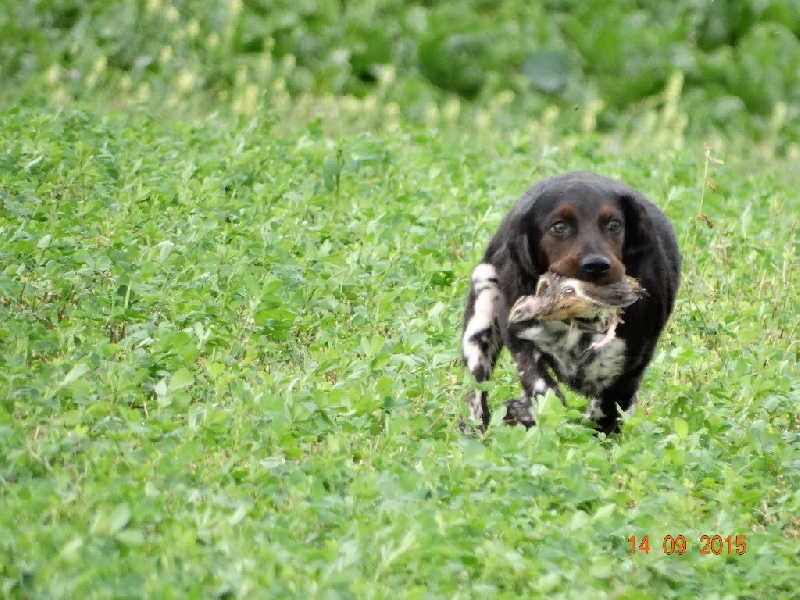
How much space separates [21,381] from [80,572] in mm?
1354

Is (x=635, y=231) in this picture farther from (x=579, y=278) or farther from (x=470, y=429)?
(x=470, y=429)

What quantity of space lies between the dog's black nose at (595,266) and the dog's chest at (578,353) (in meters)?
0.37

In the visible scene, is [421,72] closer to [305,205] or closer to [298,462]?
[305,205]

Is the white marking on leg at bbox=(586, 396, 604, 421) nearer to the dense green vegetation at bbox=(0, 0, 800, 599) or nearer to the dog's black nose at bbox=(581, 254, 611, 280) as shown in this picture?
the dense green vegetation at bbox=(0, 0, 800, 599)

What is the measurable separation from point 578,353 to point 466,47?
28.4 ft

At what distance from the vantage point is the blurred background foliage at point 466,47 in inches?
505

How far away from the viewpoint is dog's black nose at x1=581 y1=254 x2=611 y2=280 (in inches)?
219

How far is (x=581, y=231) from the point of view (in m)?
5.73

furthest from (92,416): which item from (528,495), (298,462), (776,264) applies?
(776,264)

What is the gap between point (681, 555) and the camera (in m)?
4.55

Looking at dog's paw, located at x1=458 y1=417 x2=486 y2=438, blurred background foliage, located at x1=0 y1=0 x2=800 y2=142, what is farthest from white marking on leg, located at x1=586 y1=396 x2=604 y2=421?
blurred background foliage, located at x1=0 y1=0 x2=800 y2=142
